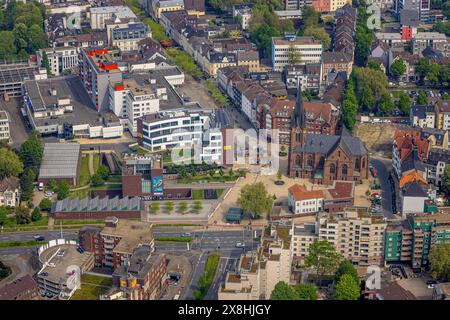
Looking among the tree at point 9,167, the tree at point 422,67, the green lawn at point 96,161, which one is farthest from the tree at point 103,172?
the tree at point 422,67

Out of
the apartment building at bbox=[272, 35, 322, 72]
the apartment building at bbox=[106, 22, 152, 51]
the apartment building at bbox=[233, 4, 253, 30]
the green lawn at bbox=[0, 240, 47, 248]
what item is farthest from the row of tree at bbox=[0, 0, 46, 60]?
the green lawn at bbox=[0, 240, 47, 248]

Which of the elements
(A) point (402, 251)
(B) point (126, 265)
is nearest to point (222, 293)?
(B) point (126, 265)

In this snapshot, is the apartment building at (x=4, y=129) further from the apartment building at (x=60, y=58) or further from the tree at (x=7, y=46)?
the tree at (x=7, y=46)

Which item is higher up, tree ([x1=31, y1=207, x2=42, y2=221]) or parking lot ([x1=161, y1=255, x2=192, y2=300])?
tree ([x1=31, y1=207, x2=42, y2=221])

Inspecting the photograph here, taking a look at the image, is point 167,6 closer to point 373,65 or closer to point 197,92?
point 197,92

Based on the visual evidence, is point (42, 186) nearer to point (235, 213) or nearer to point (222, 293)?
point (235, 213)

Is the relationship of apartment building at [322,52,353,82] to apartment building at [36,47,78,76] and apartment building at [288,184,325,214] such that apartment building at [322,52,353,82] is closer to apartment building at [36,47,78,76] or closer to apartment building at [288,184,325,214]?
apartment building at [36,47,78,76]

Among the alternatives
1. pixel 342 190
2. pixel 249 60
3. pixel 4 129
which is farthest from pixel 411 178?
pixel 4 129
